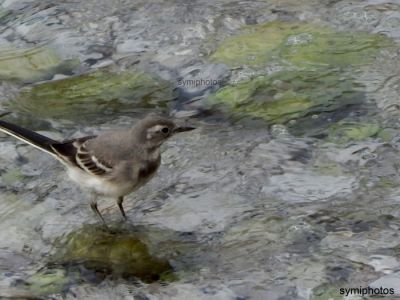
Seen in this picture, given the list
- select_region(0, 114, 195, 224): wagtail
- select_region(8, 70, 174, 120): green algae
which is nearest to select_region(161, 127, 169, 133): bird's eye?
select_region(0, 114, 195, 224): wagtail

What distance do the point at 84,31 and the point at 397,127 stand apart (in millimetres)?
3838

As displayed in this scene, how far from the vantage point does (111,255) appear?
8.13m

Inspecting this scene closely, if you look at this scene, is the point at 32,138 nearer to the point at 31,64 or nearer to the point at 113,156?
the point at 113,156

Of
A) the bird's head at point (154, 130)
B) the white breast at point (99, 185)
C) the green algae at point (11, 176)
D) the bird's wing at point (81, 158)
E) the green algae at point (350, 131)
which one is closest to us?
the white breast at point (99, 185)

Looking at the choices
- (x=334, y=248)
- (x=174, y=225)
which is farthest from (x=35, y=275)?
(x=334, y=248)

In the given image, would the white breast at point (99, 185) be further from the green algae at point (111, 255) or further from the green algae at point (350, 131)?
the green algae at point (350, 131)

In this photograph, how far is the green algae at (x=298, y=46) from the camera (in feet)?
35.3

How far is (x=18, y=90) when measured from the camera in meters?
10.8

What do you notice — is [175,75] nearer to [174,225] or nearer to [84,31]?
[84,31]

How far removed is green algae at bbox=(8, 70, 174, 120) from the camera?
10.4 m

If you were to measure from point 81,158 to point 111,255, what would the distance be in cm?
85

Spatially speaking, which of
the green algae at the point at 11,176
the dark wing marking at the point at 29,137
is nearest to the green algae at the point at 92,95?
the green algae at the point at 11,176

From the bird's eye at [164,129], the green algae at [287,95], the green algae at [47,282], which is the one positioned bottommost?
the green algae at [287,95]

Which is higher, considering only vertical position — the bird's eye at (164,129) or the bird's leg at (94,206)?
the bird's eye at (164,129)
